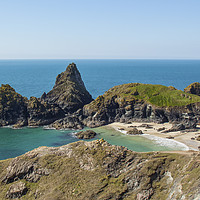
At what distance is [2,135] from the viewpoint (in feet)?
267

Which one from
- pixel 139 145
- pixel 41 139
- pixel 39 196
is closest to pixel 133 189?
pixel 39 196

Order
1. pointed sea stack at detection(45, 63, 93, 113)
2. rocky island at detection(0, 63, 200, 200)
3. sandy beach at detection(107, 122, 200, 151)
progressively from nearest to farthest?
rocky island at detection(0, 63, 200, 200) → sandy beach at detection(107, 122, 200, 151) → pointed sea stack at detection(45, 63, 93, 113)

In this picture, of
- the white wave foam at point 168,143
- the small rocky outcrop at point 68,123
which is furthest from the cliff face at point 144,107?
the white wave foam at point 168,143

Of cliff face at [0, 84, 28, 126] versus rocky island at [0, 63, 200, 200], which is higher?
rocky island at [0, 63, 200, 200]

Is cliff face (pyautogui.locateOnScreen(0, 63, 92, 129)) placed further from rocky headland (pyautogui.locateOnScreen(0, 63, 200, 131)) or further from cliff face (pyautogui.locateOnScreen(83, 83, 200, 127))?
cliff face (pyautogui.locateOnScreen(83, 83, 200, 127))

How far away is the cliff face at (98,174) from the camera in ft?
92.2

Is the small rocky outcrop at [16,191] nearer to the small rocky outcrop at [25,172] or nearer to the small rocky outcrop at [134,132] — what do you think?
the small rocky outcrop at [25,172]

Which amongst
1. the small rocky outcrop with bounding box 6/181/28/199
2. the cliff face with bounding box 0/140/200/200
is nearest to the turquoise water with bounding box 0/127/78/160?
the cliff face with bounding box 0/140/200/200

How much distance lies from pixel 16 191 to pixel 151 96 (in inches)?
2975

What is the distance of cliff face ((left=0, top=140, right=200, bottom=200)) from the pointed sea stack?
69216mm

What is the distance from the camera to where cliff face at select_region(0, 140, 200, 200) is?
92.2 ft

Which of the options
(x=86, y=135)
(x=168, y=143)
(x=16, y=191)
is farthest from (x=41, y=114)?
(x=16, y=191)

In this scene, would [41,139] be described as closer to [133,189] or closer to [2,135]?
[2,135]

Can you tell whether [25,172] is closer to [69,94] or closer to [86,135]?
[86,135]
